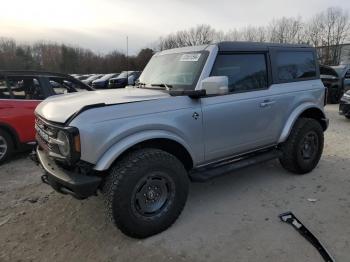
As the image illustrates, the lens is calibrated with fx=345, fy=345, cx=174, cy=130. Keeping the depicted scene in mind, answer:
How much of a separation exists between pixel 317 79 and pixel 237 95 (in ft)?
6.58

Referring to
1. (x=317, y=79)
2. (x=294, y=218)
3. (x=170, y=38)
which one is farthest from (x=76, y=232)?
(x=170, y=38)

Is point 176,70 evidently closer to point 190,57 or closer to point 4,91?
point 190,57

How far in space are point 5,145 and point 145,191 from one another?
3813 mm

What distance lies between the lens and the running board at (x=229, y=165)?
159 inches

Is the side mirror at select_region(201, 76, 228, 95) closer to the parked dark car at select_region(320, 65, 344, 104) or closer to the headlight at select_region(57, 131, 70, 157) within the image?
the headlight at select_region(57, 131, 70, 157)

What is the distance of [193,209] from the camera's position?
4.27 meters

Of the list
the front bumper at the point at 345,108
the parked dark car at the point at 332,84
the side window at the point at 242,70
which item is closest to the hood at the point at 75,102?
the side window at the point at 242,70

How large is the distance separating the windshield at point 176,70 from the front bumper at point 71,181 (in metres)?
1.58

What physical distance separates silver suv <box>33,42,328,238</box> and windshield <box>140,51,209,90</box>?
2 centimetres

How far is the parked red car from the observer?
6.21 metres

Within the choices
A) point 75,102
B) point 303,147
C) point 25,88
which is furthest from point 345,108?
Answer: point 75,102

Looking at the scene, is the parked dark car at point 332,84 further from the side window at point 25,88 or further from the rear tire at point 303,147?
the side window at point 25,88

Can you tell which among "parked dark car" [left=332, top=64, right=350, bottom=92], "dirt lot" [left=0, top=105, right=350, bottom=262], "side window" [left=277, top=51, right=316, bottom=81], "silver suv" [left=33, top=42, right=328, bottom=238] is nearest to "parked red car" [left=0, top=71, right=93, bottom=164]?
"dirt lot" [left=0, top=105, right=350, bottom=262]

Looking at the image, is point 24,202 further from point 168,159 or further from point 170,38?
point 170,38
